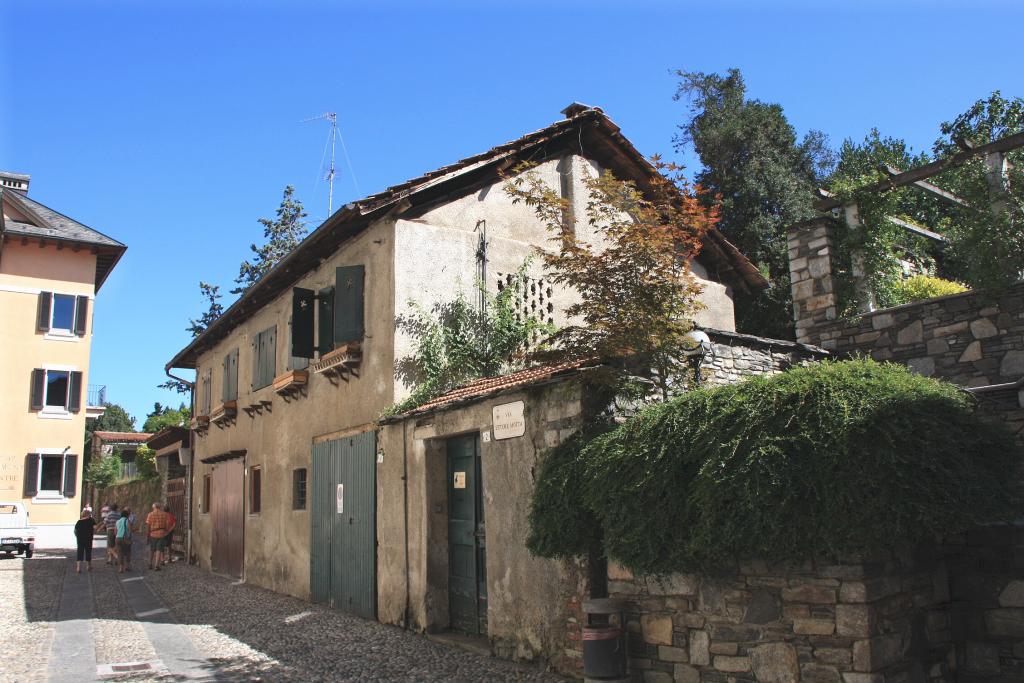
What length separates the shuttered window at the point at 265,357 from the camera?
14.5 m

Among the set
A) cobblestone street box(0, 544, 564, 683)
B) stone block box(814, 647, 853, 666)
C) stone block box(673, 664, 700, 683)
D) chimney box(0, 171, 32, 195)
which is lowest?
cobblestone street box(0, 544, 564, 683)

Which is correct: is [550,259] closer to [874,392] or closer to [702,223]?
[702,223]

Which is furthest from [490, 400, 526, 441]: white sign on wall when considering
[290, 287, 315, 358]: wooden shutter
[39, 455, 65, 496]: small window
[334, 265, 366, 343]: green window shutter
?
[39, 455, 65, 496]: small window

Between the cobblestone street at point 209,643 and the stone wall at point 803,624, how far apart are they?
4.68ft

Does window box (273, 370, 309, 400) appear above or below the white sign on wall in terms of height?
above

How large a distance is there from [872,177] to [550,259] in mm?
6266

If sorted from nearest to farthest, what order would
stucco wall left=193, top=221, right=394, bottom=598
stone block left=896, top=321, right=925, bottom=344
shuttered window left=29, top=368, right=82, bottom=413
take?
stone block left=896, top=321, right=925, bottom=344 → stucco wall left=193, top=221, right=394, bottom=598 → shuttered window left=29, top=368, right=82, bottom=413

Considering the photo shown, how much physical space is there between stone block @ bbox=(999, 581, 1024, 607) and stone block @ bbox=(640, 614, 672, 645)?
7.39ft

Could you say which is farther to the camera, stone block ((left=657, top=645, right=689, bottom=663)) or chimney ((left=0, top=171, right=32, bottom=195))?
chimney ((left=0, top=171, right=32, bottom=195))

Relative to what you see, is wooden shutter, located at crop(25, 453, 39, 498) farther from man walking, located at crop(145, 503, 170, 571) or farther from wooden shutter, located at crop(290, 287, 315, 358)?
wooden shutter, located at crop(290, 287, 315, 358)

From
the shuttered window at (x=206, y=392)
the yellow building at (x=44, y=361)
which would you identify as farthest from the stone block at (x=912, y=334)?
the yellow building at (x=44, y=361)

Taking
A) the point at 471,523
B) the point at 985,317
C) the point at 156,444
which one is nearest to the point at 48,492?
the point at 156,444

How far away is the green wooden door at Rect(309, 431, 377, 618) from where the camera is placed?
402 inches

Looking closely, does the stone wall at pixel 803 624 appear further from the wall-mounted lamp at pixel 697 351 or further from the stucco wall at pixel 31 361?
the stucco wall at pixel 31 361
